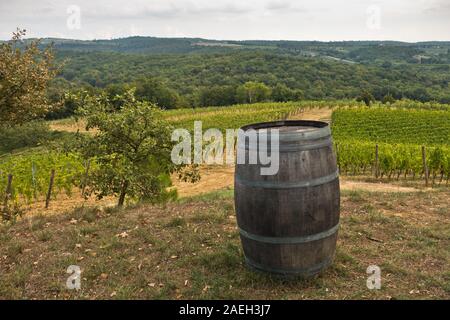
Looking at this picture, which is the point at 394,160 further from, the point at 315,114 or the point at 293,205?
the point at 315,114

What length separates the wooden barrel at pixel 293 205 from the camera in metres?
4.60

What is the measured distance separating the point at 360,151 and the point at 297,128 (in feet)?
60.1

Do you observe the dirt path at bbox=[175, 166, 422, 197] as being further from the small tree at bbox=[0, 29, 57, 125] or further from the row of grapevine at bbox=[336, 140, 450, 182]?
the small tree at bbox=[0, 29, 57, 125]

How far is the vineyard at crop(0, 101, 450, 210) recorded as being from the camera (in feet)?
57.7

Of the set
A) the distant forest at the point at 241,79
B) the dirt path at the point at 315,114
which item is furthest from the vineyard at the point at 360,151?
the distant forest at the point at 241,79

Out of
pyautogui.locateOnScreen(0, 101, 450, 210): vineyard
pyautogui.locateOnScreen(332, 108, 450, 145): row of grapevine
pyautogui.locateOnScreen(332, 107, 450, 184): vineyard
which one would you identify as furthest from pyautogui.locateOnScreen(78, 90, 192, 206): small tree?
pyautogui.locateOnScreen(332, 108, 450, 145): row of grapevine

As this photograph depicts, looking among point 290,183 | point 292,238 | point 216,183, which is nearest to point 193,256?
point 292,238

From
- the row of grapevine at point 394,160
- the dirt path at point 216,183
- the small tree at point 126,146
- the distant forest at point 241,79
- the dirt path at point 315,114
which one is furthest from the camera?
the distant forest at point 241,79

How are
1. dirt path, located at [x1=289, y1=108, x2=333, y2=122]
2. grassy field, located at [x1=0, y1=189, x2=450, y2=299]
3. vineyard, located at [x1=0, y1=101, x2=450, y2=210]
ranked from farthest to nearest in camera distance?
dirt path, located at [x1=289, y1=108, x2=333, y2=122]
vineyard, located at [x1=0, y1=101, x2=450, y2=210]
grassy field, located at [x1=0, y1=189, x2=450, y2=299]

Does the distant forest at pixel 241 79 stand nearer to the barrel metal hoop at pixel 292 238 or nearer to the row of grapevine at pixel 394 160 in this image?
the row of grapevine at pixel 394 160

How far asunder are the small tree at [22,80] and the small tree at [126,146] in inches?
58.8

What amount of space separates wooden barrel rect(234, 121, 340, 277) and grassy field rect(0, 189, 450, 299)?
329 millimetres

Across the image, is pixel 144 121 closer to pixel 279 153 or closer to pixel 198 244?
pixel 198 244
